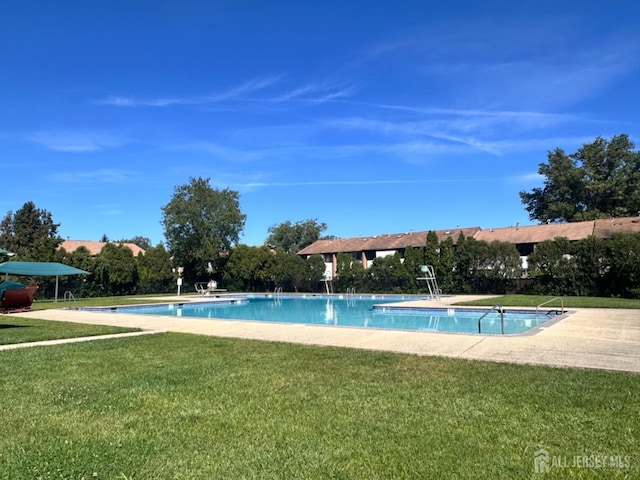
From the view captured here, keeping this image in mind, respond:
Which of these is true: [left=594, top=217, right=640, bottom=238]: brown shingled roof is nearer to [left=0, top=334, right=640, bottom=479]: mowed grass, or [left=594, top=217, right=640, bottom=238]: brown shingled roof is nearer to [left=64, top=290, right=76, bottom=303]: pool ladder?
[left=0, top=334, right=640, bottom=479]: mowed grass

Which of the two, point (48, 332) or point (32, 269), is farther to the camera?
point (32, 269)

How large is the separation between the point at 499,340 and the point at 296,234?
201ft

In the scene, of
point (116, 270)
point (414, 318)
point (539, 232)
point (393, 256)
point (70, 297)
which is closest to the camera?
point (414, 318)

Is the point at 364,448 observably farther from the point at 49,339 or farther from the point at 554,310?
the point at 554,310

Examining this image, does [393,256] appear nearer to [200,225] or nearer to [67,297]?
[200,225]

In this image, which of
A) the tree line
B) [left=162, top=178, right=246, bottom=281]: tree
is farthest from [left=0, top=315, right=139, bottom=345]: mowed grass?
[left=162, top=178, right=246, bottom=281]: tree

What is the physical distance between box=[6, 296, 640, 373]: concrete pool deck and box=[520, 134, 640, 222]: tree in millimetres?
31914

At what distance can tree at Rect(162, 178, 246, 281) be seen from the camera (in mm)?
41906

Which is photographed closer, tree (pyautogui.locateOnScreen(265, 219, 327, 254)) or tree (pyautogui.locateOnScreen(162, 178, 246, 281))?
tree (pyautogui.locateOnScreen(162, 178, 246, 281))

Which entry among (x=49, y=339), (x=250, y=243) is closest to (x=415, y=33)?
(x=49, y=339)

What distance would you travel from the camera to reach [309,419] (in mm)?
4051

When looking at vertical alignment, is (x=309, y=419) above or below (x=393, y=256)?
below

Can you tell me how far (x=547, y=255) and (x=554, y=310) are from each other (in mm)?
12043

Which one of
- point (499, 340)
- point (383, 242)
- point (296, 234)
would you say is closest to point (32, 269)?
point (499, 340)
